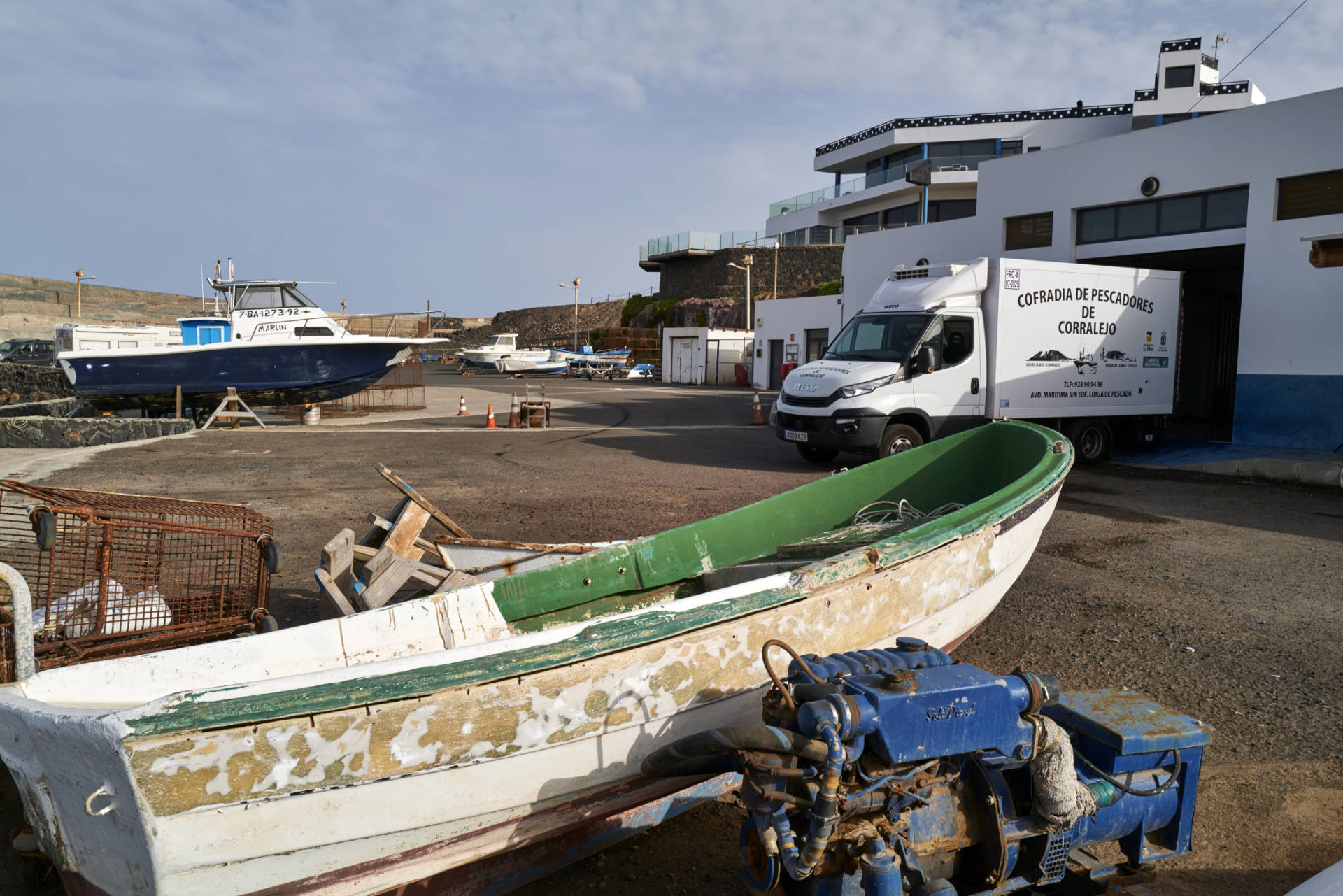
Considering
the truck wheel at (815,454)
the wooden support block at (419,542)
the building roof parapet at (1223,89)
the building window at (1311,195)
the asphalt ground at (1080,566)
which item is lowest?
the asphalt ground at (1080,566)

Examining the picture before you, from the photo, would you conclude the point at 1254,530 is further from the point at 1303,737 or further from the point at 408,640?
the point at 408,640

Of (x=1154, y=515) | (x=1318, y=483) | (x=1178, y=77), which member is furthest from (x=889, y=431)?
(x=1178, y=77)

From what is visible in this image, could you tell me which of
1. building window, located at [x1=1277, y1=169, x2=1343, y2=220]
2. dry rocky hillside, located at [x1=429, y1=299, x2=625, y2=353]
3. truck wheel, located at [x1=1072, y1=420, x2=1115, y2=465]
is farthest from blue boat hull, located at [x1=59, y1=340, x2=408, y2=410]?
dry rocky hillside, located at [x1=429, y1=299, x2=625, y2=353]

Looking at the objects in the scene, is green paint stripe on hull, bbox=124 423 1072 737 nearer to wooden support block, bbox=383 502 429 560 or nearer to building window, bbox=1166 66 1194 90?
wooden support block, bbox=383 502 429 560

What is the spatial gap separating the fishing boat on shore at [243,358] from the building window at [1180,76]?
4704 centimetres

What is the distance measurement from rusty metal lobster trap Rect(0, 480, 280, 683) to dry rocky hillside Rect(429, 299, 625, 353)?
64.9 metres

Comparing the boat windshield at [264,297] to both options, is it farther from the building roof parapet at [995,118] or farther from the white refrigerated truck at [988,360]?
the building roof parapet at [995,118]

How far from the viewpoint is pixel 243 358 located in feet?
61.1

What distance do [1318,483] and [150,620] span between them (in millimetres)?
13378

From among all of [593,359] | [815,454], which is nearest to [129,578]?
[815,454]

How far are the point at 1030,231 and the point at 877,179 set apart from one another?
40744mm

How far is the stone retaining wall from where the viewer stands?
594 inches

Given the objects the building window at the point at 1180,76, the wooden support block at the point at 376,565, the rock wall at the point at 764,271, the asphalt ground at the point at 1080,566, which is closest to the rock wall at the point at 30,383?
the asphalt ground at the point at 1080,566

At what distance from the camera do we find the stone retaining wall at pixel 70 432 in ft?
49.5
